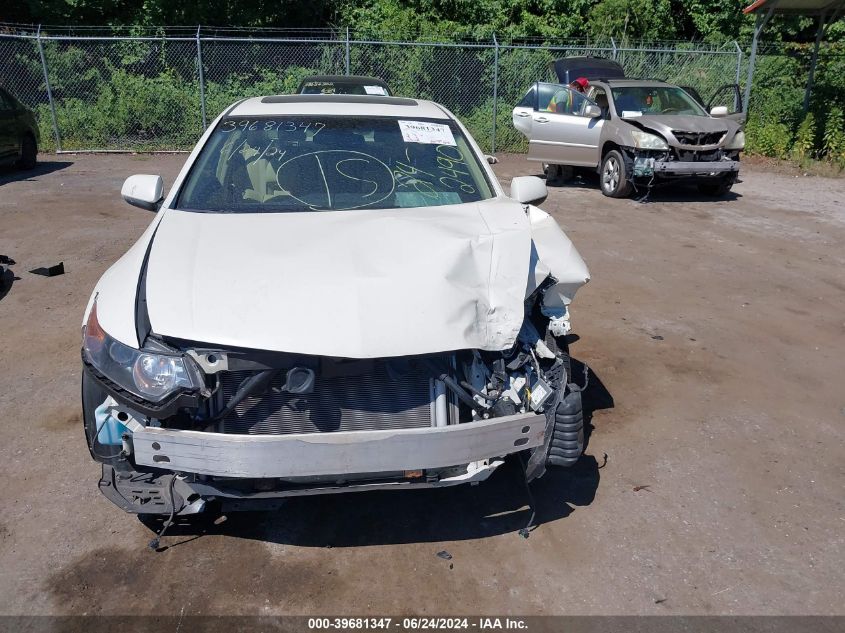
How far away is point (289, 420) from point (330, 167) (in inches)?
70.5

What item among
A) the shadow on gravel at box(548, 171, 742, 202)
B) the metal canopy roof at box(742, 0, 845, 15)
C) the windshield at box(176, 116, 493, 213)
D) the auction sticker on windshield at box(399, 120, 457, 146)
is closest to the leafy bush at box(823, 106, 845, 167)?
the metal canopy roof at box(742, 0, 845, 15)

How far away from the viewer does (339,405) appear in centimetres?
312

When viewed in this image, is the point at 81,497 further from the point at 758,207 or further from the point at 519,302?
the point at 758,207

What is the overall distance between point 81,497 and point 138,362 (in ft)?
4.13

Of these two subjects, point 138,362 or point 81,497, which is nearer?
point 138,362

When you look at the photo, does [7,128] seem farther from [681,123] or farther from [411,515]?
[411,515]

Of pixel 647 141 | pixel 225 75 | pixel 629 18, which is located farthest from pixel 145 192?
pixel 629 18

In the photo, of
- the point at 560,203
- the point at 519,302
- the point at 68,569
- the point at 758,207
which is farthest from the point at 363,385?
the point at 758,207

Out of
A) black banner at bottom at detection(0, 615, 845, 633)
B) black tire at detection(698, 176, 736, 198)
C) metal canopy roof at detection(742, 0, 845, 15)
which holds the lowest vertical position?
black banner at bottom at detection(0, 615, 845, 633)

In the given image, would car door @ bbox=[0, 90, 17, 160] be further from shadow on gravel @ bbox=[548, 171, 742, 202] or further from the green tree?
the green tree

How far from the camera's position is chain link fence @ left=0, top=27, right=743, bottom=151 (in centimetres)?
1625

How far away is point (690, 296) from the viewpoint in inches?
276

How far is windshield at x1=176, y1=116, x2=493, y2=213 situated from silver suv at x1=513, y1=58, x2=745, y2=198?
279 inches

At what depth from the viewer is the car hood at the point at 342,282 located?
2936 mm
